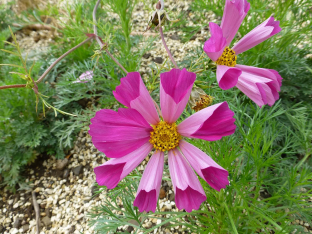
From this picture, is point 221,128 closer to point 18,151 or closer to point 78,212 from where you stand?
point 78,212

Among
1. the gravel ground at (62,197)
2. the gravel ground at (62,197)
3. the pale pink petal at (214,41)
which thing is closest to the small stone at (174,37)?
the gravel ground at (62,197)

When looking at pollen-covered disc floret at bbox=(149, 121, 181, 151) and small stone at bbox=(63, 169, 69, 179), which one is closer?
pollen-covered disc floret at bbox=(149, 121, 181, 151)

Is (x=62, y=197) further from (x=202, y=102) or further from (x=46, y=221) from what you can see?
(x=202, y=102)

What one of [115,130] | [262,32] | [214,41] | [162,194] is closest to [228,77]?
[214,41]

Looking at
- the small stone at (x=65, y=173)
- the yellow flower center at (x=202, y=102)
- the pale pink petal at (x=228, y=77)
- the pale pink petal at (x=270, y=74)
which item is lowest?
the small stone at (x=65, y=173)

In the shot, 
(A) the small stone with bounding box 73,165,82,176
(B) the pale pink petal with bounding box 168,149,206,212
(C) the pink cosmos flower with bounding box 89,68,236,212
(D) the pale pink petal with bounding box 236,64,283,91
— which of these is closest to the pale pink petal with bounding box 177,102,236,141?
(C) the pink cosmos flower with bounding box 89,68,236,212

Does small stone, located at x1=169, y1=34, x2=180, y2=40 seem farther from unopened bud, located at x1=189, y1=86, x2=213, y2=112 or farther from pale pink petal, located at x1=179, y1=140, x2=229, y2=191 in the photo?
pale pink petal, located at x1=179, y1=140, x2=229, y2=191

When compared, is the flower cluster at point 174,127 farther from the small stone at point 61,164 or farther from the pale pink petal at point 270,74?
the small stone at point 61,164
